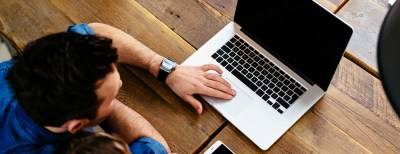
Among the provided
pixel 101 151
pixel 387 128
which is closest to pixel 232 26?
pixel 387 128

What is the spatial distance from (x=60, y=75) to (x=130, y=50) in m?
0.38

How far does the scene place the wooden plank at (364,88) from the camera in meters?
1.24

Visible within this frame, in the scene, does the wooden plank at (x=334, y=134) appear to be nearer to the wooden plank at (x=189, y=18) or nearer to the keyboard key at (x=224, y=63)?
the keyboard key at (x=224, y=63)

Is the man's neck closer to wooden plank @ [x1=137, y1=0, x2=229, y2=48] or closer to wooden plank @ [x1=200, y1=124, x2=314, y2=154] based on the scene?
wooden plank @ [x1=200, y1=124, x2=314, y2=154]

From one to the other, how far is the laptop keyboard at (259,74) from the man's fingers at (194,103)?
0.14 meters

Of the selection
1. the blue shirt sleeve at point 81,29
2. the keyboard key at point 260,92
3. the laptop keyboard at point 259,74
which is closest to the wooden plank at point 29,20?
the blue shirt sleeve at point 81,29

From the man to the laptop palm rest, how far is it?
0.02m

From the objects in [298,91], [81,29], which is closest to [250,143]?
[298,91]

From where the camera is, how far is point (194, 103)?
1232 millimetres

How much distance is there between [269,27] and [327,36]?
0.19 meters

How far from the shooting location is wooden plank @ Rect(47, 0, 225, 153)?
1.21 metres

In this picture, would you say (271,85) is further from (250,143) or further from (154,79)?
(154,79)

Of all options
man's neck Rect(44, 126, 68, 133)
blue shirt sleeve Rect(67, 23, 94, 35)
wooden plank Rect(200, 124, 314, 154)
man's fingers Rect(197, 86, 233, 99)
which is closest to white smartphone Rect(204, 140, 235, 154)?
wooden plank Rect(200, 124, 314, 154)

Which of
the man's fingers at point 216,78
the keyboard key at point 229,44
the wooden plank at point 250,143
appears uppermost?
the keyboard key at point 229,44
